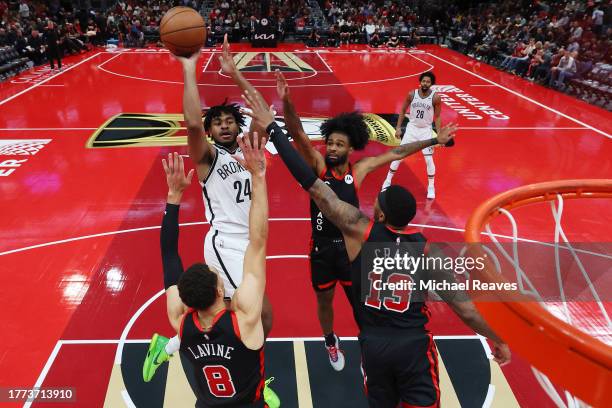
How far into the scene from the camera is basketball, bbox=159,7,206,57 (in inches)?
181

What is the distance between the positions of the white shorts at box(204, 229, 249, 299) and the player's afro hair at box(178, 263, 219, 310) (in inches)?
45.8

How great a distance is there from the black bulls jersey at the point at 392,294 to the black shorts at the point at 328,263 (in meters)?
1.05

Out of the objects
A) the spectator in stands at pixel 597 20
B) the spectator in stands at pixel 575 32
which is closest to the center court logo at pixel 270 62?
the spectator in stands at pixel 575 32

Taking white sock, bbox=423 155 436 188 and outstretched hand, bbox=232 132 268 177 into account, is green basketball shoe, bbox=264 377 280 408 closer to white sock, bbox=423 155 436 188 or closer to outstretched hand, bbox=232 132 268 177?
outstretched hand, bbox=232 132 268 177

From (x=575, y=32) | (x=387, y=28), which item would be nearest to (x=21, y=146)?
(x=575, y=32)

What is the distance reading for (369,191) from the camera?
820cm

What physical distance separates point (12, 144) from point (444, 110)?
1014cm

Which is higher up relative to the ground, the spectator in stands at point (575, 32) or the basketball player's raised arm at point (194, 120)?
the basketball player's raised arm at point (194, 120)

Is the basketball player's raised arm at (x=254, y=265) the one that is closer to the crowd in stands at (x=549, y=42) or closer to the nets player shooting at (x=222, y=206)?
the nets player shooting at (x=222, y=206)

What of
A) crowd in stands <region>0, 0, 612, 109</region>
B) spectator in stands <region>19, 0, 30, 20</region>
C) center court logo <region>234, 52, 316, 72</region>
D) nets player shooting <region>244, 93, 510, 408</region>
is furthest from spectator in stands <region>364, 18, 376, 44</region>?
nets player shooting <region>244, 93, 510, 408</region>

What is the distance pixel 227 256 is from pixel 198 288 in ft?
4.15

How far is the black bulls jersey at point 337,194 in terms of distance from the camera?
13.4 ft

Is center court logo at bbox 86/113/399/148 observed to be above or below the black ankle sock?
below

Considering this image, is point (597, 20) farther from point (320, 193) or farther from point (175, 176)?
point (175, 176)
